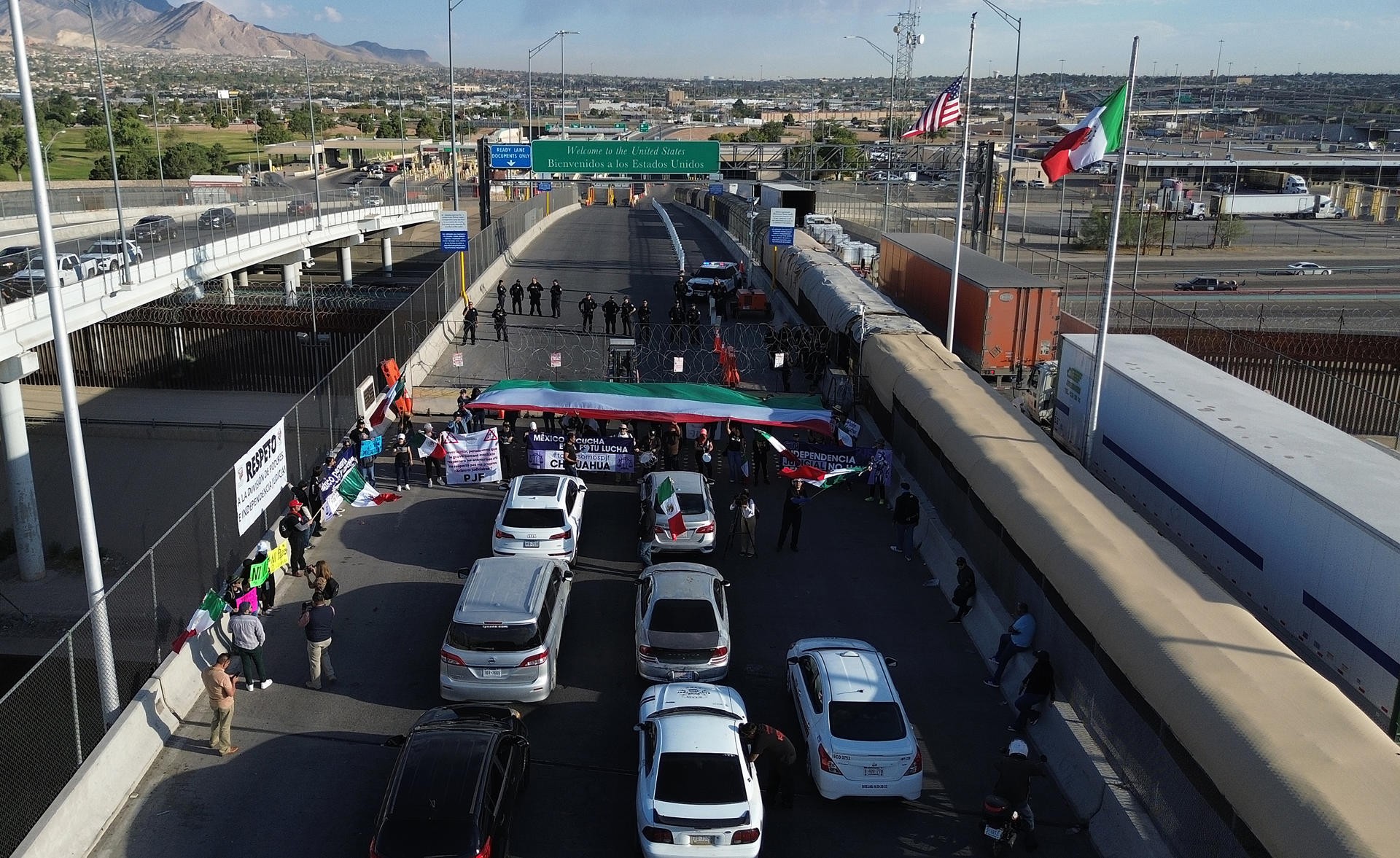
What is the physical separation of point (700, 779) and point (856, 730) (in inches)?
77.0

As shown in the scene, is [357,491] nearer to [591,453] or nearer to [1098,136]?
[591,453]

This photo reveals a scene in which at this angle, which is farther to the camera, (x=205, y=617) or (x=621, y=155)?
(x=621, y=155)

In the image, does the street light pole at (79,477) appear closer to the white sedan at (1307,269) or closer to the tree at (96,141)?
the white sedan at (1307,269)

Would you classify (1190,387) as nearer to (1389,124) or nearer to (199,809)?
(199,809)

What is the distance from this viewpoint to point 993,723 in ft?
43.9

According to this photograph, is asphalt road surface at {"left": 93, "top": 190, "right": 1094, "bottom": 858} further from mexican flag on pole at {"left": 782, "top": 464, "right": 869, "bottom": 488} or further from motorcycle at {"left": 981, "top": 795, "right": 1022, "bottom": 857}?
mexican flag on pole at {"left": 782, "top": 464, "right": 869, "bottom": 488}

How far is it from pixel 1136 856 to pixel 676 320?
82.8 ft

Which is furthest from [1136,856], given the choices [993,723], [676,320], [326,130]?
[326,130]

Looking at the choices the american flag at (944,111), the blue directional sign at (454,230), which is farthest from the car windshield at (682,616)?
the blue directional sign at (454,230)

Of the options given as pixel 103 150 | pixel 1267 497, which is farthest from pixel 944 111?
pixel 103 150

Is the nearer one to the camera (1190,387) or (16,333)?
(1190,387)

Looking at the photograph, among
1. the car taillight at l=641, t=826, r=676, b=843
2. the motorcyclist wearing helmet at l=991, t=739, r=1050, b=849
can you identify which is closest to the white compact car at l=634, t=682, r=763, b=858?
the car taillight at l=641, t=826, r=676, b=843

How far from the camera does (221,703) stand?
1224 cm

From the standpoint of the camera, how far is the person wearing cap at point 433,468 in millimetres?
21438
